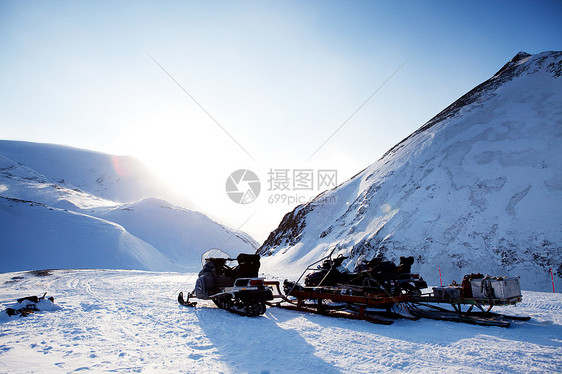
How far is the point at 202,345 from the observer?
19.3ft

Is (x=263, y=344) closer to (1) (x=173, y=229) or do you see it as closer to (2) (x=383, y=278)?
(2) (x=383, y=278)

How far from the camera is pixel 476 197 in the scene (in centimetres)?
1928

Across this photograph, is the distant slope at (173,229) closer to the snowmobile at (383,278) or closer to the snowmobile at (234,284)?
the snowmobile at (234,284)

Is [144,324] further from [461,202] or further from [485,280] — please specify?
[461,202]

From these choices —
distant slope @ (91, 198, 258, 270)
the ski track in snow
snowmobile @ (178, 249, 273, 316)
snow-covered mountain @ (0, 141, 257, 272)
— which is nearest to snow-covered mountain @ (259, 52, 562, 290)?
the ski track in snow

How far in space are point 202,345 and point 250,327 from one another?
1920 millimetres


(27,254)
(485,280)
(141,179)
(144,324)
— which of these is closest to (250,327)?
(144,324)

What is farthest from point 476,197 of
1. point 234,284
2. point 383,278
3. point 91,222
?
point 91,222

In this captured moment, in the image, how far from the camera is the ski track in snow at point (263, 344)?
470cm

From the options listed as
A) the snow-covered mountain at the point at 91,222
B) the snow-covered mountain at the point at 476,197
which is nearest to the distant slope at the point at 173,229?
the snow-covered mountain at the point at 91,222

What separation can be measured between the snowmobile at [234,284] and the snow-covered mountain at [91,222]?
3111cm

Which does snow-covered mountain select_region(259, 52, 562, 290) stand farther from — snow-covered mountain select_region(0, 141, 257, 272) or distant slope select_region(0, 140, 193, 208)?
distant slope select_region(0, 140, 193, 208)

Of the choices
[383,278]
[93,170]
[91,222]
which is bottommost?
[383,278]

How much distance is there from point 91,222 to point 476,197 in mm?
45644
